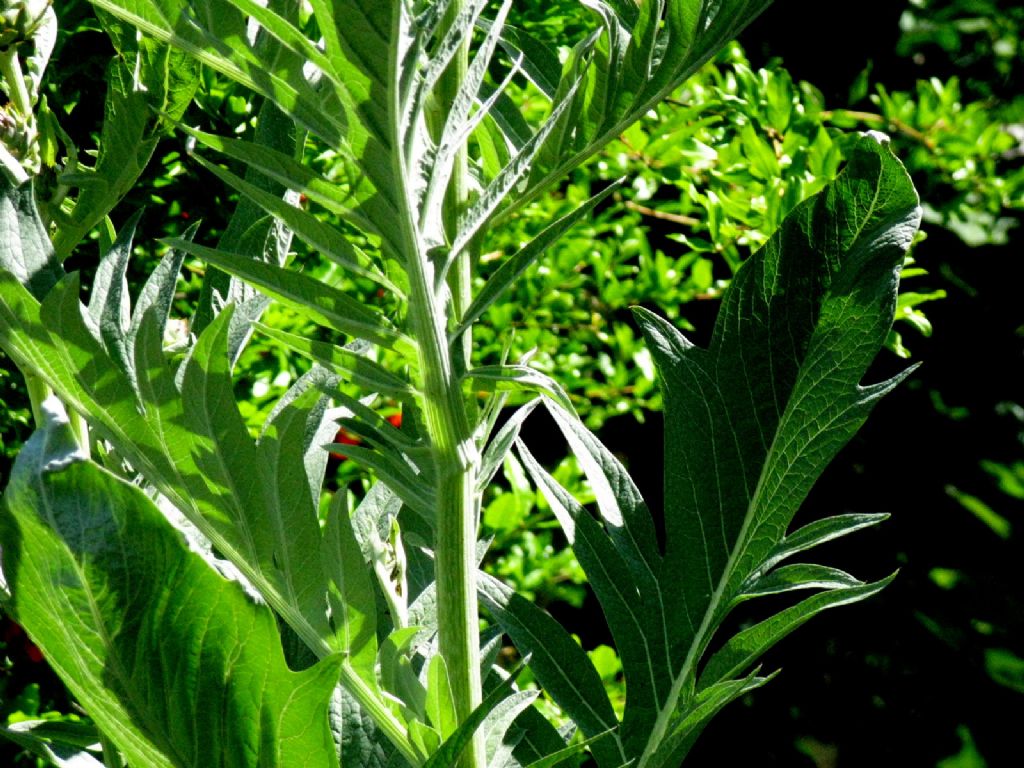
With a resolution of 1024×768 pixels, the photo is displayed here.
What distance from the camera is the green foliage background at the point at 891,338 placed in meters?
0.56

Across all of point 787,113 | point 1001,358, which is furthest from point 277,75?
point 1001,358

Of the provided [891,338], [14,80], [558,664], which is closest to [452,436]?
[558,664]

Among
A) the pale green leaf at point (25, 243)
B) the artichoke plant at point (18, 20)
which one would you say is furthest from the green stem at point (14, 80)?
the pale green leaf at point (25, 243)

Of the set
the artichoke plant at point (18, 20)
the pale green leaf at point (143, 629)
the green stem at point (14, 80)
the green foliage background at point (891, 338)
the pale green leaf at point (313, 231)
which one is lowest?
the green foliage background at point (891, 338)

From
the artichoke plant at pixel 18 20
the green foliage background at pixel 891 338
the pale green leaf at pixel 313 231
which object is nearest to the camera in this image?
the green foliage background at pixel 891 338

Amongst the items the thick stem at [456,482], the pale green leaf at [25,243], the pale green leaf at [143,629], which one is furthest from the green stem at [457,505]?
the pale green leaf at [25,243]

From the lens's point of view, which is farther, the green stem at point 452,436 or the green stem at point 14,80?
the green stem at point 14,80

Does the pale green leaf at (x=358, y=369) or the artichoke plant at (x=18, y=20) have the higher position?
Result: the artichoke plant at (x=18, y=20)

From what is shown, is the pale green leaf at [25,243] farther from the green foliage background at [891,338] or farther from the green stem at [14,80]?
the green foliage background at [891,338]

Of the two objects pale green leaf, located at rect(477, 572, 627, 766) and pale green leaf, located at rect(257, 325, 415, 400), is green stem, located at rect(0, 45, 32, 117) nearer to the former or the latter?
pale green leaf, located at rect(257, 325, 415, 400)

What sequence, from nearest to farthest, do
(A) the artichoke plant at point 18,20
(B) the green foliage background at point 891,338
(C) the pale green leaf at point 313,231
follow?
(B) the green foliage background at point 891,338
(C) the pale green leaf at point 313,231
(A) the artichoke plant at point 18,20

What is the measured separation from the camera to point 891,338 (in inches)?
58.0

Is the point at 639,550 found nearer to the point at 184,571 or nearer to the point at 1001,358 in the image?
the point at 184,571

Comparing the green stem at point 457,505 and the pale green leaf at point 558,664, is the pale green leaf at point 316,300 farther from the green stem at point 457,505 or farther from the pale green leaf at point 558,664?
the pale green leaf at point 558,664
